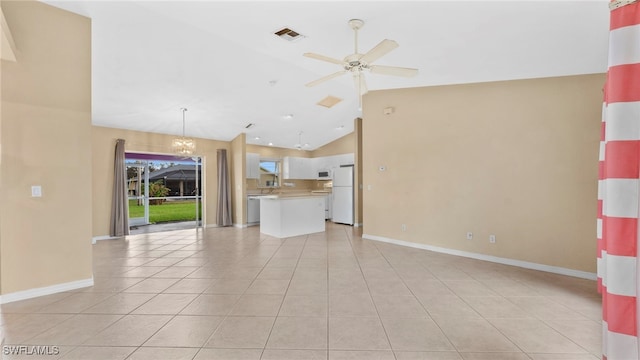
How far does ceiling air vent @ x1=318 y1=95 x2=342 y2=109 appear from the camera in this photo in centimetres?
624

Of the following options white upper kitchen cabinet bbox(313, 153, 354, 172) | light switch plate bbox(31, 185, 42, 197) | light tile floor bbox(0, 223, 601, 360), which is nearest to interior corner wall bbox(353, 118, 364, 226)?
white upper kitchen cabinet bbox(313, 153, 354, 172)

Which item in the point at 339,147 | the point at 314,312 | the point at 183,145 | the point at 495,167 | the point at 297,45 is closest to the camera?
the point at 314,312

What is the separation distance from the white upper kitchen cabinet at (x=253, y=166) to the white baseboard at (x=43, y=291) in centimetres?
519

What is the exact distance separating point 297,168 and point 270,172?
0.94 metres

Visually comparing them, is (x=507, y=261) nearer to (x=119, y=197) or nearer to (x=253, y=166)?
(x=253, y=166)

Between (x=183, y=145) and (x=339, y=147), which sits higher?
(x=339, y=147)

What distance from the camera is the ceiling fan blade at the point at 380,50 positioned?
2592 mm

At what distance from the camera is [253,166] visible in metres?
8.39

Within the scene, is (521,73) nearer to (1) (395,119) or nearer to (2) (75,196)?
(1) (395,119)

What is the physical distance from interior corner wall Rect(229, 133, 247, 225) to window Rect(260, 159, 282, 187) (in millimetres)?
1099

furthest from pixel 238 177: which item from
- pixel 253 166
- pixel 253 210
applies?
pixel 253 210

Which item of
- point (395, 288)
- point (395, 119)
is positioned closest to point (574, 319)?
point (395, 288)

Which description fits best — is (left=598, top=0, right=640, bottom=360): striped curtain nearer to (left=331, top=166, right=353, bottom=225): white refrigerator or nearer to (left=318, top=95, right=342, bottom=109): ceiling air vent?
(left=318, top=95, right=342, bottom=109): ceiling air vent

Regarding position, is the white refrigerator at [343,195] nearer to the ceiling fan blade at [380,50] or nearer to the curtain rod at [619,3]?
the ceiling fan blade at [380,50]
